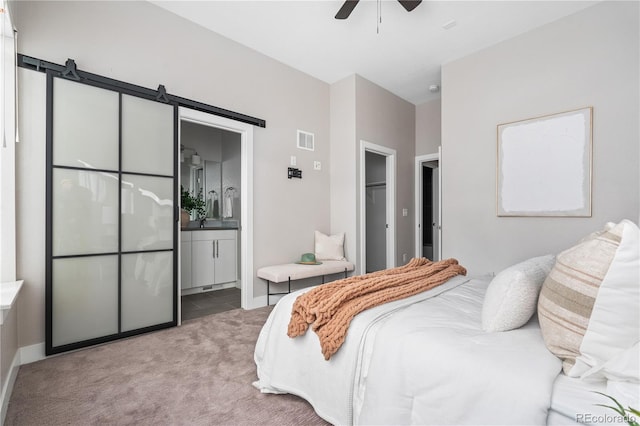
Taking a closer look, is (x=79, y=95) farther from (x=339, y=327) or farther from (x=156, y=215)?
(x=339, y=327)

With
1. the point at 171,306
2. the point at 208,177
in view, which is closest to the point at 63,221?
the point at 171,306

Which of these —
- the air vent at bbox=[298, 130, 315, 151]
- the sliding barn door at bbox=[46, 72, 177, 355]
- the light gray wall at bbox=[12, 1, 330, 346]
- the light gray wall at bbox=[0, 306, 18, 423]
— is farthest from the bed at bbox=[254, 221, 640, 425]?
the air vent at bbox=[298, 130, 315, 151]

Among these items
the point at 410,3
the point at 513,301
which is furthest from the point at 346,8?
the point at 513,301

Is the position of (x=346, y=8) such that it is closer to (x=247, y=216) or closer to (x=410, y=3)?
(x=410, y=3)

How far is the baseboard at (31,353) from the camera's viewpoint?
2172 millimetres

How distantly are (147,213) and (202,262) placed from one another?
1.70m

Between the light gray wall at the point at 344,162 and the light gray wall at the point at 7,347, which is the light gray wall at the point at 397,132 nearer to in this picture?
the light gray wall at the point at 344,162

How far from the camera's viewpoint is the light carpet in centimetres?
158

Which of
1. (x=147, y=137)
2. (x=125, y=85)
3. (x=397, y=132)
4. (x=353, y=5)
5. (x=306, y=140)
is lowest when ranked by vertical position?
(x=147, y=137)

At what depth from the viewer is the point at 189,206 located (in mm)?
4664

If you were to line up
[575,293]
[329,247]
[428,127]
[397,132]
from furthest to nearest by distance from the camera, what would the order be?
[428,127] < [397,132] < [329,247] < [575,293]

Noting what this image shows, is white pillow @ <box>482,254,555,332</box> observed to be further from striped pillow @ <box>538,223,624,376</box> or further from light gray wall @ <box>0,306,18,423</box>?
light gray wall @ <box>0,306,18,423</box>

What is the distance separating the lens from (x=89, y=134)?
243cm

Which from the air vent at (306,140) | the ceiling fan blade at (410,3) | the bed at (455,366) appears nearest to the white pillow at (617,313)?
the bed at (455,366)
